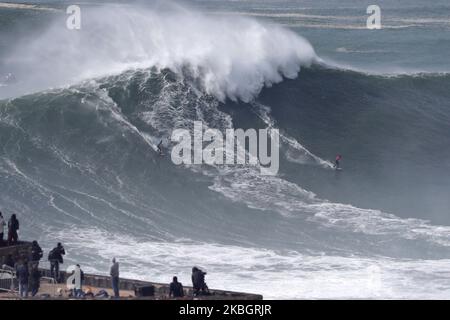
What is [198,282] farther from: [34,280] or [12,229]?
[12,229]

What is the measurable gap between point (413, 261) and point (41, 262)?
32.8 feet

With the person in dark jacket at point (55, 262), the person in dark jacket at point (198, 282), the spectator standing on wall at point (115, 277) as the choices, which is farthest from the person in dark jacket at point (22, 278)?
the person in dark jacket at point (198, 282)

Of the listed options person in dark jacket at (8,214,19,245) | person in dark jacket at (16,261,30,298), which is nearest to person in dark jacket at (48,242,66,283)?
person in dark jacket at (8,214,19,245)

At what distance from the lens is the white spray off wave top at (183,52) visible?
45344mm

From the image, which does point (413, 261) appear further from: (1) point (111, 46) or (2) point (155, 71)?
(1) point (111, 46)

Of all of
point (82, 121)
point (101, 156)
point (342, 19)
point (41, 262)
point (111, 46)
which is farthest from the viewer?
point (342, 19)

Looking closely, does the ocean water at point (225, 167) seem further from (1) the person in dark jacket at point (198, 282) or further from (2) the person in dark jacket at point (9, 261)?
(1) the person in dark jacket at point (198, 282)

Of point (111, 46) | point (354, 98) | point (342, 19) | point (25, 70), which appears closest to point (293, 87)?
point (354, 98)

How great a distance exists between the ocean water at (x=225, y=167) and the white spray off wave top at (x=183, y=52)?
0.11 metres

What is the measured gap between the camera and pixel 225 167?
1474 inches

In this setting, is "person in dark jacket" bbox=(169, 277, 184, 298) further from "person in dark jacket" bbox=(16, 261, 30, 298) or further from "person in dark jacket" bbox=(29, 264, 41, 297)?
"person in dark jacket" bbox=(16, 261, 30, 298)

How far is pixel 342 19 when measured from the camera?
95.3 meters

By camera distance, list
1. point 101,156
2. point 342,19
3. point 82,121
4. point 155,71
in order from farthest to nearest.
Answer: point 342,19 → point 155,71 → point 82,121 → point 101,156
